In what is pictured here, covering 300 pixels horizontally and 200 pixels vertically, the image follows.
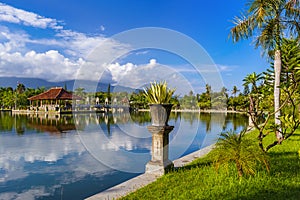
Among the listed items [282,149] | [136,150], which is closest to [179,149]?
[136,150]

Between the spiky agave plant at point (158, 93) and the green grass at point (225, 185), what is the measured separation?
1215 mm

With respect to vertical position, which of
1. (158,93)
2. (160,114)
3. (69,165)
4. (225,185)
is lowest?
(69,165)

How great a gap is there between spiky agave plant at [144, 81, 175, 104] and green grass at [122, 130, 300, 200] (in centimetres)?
121

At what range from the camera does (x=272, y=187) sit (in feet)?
10.9

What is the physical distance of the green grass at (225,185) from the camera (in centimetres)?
313

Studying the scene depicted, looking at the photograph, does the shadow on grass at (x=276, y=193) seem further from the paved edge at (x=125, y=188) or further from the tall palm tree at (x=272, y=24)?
the tall palm tree at (x=272, y=24)

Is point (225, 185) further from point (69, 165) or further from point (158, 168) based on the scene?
point (69, 165)

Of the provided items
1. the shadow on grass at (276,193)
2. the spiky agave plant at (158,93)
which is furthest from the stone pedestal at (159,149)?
the shadow on grass at (276,193)

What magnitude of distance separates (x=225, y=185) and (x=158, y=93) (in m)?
1.76

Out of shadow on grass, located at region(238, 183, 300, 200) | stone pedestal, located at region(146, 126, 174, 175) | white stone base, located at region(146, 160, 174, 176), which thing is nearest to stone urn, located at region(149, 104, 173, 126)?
stone pedestal, located at region(146, 126, 174, 175)

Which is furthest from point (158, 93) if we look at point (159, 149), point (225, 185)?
point (225, 185)

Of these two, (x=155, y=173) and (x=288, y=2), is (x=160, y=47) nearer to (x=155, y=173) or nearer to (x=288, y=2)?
(x=155, y=173)

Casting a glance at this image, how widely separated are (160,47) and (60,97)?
26.8 m

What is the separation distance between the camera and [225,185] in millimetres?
3480
